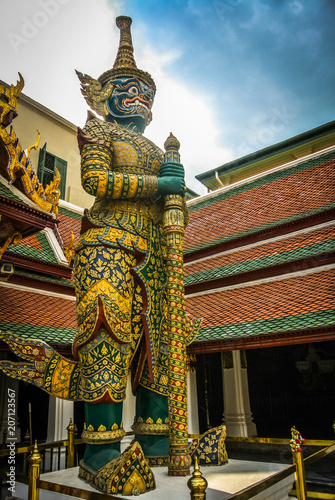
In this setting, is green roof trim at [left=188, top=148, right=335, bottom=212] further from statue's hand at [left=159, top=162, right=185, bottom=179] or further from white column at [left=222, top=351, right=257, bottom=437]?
statue's hand at [left=159, top=162, right=185, bottom=179]

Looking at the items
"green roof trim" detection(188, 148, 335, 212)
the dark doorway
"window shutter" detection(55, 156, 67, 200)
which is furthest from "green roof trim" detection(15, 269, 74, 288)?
the dark doorway

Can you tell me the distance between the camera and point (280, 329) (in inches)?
207

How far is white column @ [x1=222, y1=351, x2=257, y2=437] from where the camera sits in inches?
327

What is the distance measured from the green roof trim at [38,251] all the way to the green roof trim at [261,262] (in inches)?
105

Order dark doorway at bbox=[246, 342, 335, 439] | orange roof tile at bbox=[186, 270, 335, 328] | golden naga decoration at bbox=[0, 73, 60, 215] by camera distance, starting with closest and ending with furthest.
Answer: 1. golden naga decoration at bbox=[0, 73, 60, 215]
2. orange roof tile at bbox=[186, 270, 335, 328]
3. dark doorway at bbox=[246, 342, 335, 439]

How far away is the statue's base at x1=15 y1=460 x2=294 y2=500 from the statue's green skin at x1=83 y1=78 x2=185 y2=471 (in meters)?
0.23

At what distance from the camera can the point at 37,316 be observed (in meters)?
5.59

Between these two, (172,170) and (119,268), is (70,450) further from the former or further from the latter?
(172,170)

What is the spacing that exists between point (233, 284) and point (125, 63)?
4352mm

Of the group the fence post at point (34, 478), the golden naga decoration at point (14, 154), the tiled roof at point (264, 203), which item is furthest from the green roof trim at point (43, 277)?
the fence post at point (34, 478)

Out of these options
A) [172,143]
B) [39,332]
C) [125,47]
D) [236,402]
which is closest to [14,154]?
[125,47]

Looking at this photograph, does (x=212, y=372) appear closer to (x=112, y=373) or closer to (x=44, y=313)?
(x=44, y=313)

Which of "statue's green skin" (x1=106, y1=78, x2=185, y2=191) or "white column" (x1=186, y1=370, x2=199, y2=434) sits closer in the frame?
A: "statue's green skin" (x1=106, y1=78, x2=185, y2=191)

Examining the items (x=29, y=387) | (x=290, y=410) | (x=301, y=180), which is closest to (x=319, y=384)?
(x=290, y=410)
